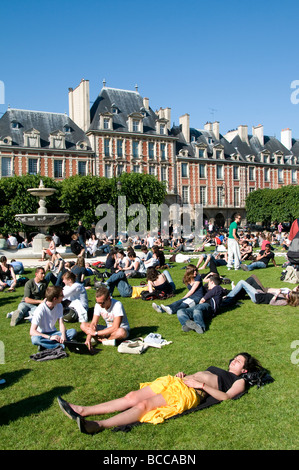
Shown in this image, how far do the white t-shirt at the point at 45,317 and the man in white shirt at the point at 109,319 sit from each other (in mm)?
654

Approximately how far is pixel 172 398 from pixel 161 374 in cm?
103

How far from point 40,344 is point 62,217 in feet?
52.4

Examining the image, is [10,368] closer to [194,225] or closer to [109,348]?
[109,348]

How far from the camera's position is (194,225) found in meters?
54.0

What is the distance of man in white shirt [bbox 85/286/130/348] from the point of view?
6699mm

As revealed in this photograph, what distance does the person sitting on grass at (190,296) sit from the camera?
834 cm

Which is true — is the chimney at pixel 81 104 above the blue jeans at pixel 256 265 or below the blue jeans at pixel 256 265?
above

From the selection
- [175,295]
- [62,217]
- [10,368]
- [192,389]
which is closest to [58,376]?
[10,368]

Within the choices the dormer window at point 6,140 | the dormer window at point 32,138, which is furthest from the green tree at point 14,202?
the dormer window at point 32,138

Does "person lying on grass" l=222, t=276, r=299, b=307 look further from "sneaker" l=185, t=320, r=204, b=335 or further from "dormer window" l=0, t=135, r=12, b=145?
"dormer window" l=0, t=135, r=12, b=145

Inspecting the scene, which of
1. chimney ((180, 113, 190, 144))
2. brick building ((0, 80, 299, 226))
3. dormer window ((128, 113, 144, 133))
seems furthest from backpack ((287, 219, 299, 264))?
chimney ((180, 113, 190, 144))

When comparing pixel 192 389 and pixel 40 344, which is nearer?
pixel 192 389

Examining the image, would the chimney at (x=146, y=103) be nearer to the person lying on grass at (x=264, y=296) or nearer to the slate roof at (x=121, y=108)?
the slate roof at (x=121, y=108)

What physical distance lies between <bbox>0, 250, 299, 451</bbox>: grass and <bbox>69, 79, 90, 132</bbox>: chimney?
136ft
